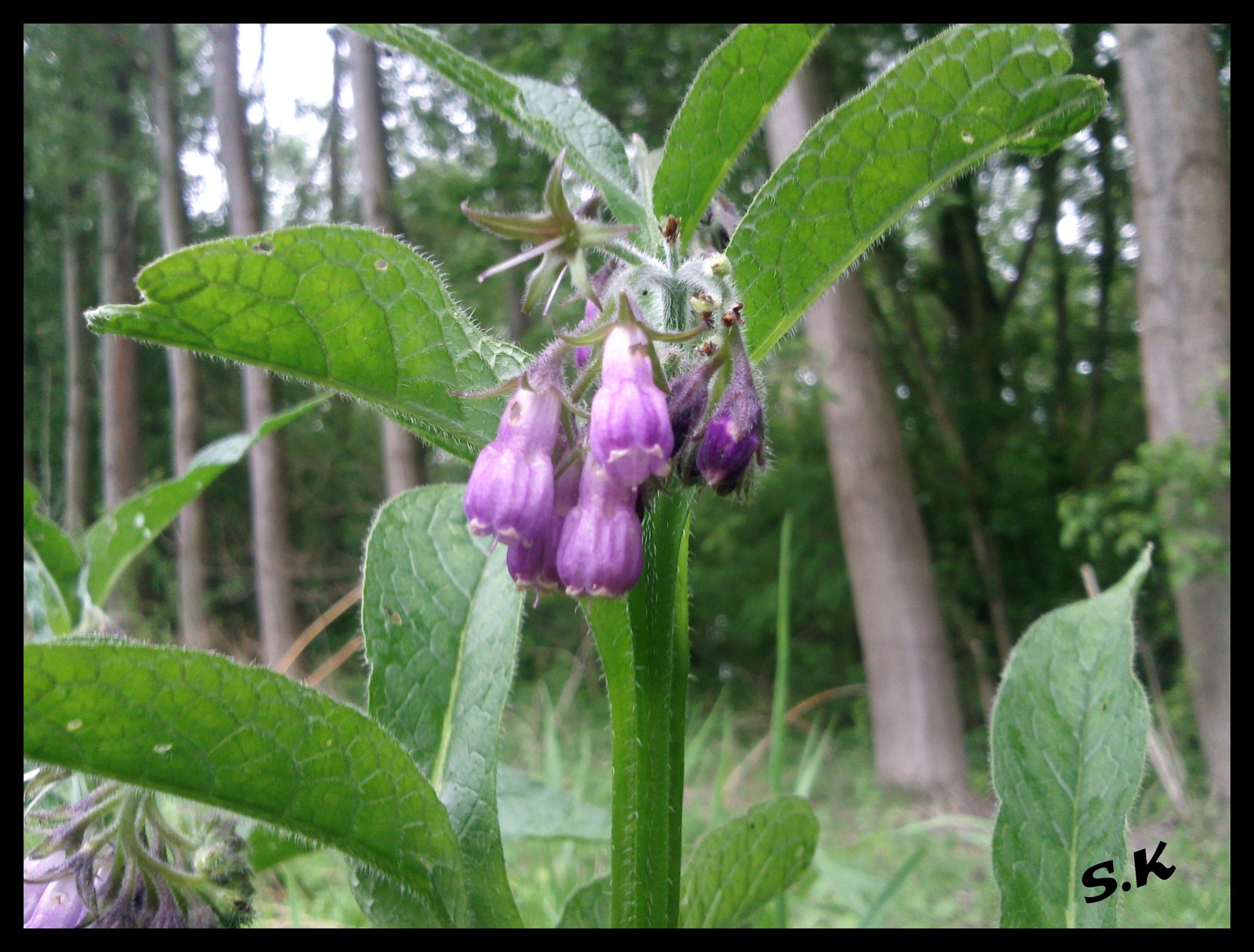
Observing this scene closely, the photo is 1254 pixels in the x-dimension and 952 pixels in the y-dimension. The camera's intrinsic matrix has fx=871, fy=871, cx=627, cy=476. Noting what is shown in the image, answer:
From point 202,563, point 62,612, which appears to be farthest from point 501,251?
point 62,612

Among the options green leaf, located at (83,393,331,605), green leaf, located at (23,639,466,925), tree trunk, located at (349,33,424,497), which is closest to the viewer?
green leaf, located at (23,639,466,925)

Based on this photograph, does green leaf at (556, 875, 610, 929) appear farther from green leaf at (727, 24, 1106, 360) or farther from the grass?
green leaf at (727, 24, 1106, 360)

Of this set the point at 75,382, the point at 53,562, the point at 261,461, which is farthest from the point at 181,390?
the point at 53,562

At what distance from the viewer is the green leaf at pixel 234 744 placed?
2.10ft

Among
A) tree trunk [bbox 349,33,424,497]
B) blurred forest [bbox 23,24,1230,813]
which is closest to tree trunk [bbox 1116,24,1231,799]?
blurred forest [bbox 23,24,1230,813]

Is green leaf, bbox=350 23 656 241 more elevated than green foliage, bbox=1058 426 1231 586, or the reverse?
green leaf, bbox=350 23 656 241

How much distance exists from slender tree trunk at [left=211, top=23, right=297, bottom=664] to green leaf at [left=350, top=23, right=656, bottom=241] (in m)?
10.9

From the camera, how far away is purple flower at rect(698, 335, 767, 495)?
2.48 ft

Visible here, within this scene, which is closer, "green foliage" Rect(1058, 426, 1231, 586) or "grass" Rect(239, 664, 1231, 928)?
"grass" Rect(239, 664, 1231, 928)

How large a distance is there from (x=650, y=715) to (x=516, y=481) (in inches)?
10.4

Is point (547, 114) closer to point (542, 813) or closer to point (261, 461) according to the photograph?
point (542, 813)

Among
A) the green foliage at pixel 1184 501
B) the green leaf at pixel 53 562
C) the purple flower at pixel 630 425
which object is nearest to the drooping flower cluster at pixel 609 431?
the purple flower at pixel 630 425
